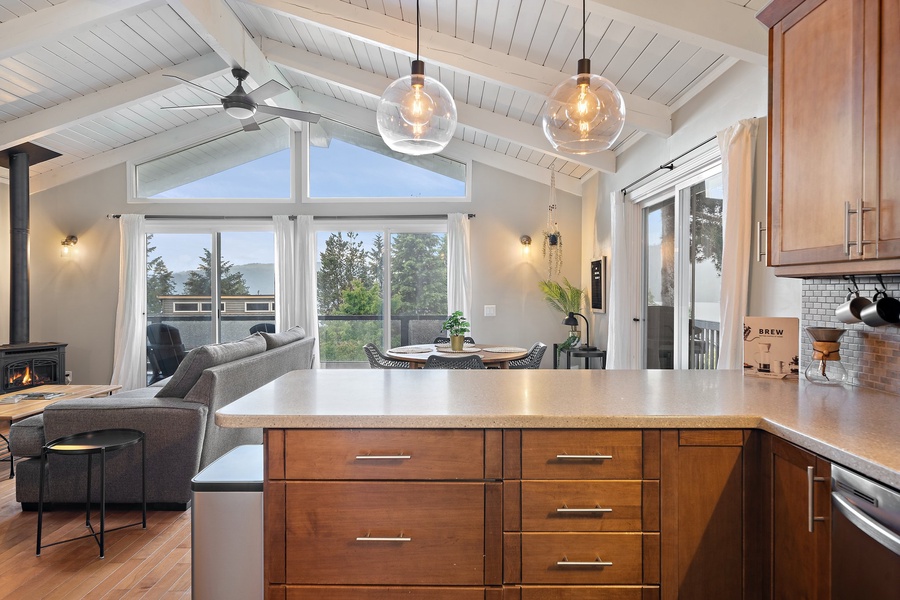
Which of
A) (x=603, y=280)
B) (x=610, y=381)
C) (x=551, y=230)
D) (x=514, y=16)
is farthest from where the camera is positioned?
(x=551, y=230)

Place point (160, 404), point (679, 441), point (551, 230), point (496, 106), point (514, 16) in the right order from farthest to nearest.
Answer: point (551, 230) < point (496, 106) < point (514, 16) < point (160, 404) < point (679, 441)

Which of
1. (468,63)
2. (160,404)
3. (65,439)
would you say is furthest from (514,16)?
(65,439)

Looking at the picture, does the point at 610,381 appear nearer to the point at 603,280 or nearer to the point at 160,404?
the point at 160,404

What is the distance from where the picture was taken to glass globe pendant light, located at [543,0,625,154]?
176 cm

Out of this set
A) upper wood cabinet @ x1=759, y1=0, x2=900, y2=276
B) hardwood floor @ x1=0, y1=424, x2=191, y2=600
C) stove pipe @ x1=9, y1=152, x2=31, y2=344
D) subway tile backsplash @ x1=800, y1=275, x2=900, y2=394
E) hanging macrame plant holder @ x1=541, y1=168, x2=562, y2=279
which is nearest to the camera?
upper wood cabinet @ x1=759, y1=0, x2=900, y2=276

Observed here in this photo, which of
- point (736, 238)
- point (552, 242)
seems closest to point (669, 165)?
point (736, 238)

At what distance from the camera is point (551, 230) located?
603cm

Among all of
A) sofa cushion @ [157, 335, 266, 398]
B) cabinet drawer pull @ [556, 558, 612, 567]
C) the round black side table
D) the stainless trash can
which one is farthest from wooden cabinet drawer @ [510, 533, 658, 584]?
sofa cushion @ [157, 335, 266, 398]

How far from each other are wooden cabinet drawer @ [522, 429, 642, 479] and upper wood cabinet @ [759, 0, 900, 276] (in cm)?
83

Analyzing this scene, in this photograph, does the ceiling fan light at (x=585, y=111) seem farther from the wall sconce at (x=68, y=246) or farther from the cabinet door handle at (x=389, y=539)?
the wall sconce at (x=68, y=246)

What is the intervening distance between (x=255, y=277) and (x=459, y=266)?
253cm

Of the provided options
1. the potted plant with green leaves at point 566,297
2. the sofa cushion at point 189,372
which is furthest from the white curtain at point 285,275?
→ the sofa cushion at point 189,372

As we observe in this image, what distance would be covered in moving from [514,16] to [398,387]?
2.54 m

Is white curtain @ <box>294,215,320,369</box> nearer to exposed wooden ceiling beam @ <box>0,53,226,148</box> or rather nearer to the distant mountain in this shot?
the distant mountain
